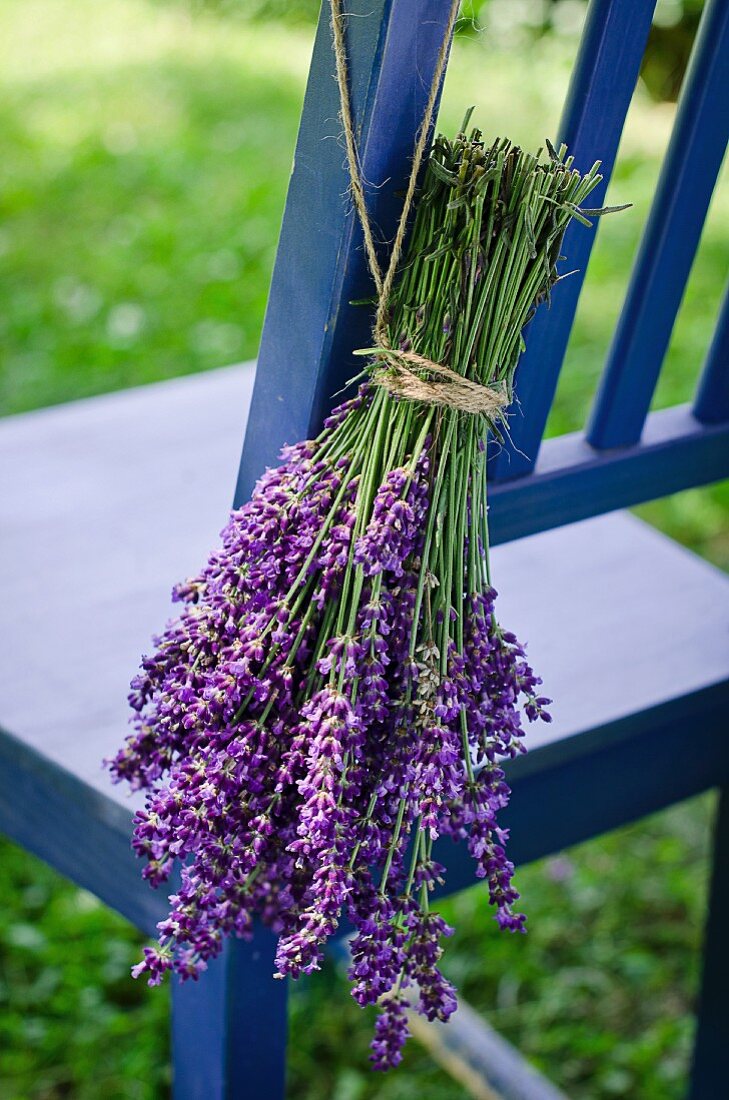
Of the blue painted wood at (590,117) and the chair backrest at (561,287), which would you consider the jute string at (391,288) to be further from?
the blue painted wood at (590,117)

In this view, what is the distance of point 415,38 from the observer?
0.79 metres

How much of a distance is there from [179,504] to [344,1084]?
0.91m

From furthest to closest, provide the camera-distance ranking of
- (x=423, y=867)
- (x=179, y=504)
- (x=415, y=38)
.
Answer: (x=179, y=504) < (x=423, y=867) < (x=415, y=38)

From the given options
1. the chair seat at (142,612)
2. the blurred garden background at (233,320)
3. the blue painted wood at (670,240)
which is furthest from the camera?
the blurred garden background at (233,320)

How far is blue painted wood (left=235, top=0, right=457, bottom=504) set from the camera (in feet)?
2.58

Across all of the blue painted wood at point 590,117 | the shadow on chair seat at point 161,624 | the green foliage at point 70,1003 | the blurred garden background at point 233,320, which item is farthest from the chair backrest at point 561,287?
the green foliage at point 70,1003

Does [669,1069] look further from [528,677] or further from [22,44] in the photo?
[22,44]

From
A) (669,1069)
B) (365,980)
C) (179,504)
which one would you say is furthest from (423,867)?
(669,1069)

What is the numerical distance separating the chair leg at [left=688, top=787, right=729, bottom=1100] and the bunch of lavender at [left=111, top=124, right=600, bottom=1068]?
758 millimetres

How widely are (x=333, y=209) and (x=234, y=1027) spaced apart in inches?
28.0

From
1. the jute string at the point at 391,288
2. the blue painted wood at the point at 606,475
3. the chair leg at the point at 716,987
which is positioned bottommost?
the chair leg at the point at 716,987

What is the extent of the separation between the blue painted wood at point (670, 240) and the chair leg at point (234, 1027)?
53cm

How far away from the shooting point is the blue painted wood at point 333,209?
2.58 ft

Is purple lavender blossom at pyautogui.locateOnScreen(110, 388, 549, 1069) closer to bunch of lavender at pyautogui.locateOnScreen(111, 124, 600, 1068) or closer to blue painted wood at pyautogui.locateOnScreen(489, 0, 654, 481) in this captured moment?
bunch of lavender at pyautogui.locateOnScreen(111, 124, 600, 1068)
